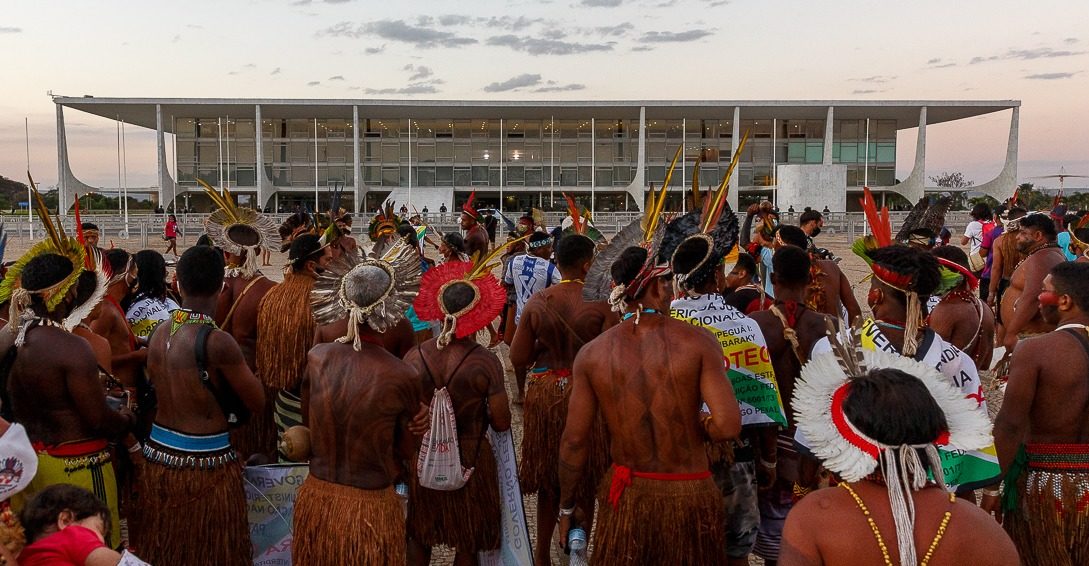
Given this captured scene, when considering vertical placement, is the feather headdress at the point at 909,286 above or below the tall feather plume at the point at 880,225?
below

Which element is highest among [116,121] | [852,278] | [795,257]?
[116,121]

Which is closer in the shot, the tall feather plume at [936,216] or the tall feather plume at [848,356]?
the tall feather plume at [848,356]

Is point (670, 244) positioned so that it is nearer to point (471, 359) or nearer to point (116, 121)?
point (471, 359)

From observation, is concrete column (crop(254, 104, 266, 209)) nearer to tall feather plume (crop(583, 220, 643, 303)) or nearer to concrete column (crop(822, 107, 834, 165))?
concrete column (crop(822, 107, 834, 165))

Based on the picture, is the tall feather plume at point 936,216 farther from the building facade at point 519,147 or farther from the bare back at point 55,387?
the building facade at point 519,147

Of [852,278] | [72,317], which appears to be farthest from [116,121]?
[72,317]

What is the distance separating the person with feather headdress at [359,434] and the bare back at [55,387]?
1.11 metres

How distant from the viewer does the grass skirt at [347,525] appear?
3666 mm

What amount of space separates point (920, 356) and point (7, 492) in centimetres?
357

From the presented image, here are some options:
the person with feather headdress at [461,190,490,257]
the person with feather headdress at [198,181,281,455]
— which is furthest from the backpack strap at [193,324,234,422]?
the person with feather headdress at [461,190,490,257]

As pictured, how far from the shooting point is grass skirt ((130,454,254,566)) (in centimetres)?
425

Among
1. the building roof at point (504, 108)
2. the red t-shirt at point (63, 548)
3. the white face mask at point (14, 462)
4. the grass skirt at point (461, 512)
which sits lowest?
the grass skirt at point (461, 512)

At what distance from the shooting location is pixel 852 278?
21.3 m

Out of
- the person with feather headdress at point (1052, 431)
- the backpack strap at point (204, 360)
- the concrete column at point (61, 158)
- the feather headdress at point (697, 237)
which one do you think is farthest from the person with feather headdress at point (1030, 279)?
the concrete column at point (61, 158)
